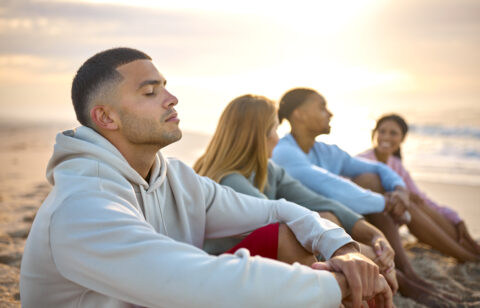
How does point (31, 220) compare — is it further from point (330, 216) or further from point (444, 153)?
point (444, 153)

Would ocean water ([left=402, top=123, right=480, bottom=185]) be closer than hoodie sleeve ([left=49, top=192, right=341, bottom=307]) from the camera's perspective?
No

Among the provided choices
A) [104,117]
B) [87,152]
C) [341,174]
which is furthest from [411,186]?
[87,152]

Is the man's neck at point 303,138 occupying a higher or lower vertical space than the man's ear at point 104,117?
lower

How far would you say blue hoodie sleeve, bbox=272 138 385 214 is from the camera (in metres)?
3.68

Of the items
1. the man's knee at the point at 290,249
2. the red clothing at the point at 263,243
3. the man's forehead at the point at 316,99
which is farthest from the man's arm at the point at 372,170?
the red clothing at the point at 263,243

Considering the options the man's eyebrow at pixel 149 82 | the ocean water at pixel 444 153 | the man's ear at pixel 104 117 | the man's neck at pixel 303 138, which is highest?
the man's eyebrow at pixel 149 82

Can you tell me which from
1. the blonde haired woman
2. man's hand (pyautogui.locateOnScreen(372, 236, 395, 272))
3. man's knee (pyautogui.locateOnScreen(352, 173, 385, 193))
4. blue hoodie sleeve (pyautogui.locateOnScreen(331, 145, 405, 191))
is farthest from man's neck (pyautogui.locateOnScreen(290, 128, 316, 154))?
man's hand (pyautogui.locateOnScreen(372, 236, 395, 272))

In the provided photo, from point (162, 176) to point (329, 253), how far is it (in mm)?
777

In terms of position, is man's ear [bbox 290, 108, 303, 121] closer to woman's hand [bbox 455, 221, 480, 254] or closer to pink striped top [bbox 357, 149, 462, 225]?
pink striped top [bbox 357, 149, 462, 225]

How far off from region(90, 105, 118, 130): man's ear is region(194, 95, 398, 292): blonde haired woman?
3.96ft

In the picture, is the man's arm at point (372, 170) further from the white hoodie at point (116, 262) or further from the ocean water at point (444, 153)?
the ocean water at point (444, 153)

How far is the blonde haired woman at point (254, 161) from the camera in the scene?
3105 mm

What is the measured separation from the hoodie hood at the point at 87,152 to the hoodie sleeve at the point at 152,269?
0.27 m

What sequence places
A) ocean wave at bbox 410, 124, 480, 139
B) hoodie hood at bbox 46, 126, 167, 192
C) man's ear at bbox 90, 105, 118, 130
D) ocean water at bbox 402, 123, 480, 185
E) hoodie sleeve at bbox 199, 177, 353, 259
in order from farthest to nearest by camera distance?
ocean wave at bbox 410, 124, 480, 139 → ocean water at bbox 402, 123, 480, 185 → hoodie sleeve at bbox 199, 177, 353, 259 → man's ear at bbox 90, 105, 118, 130 → hoodie hood at bbox 46, 126, 167, 192
